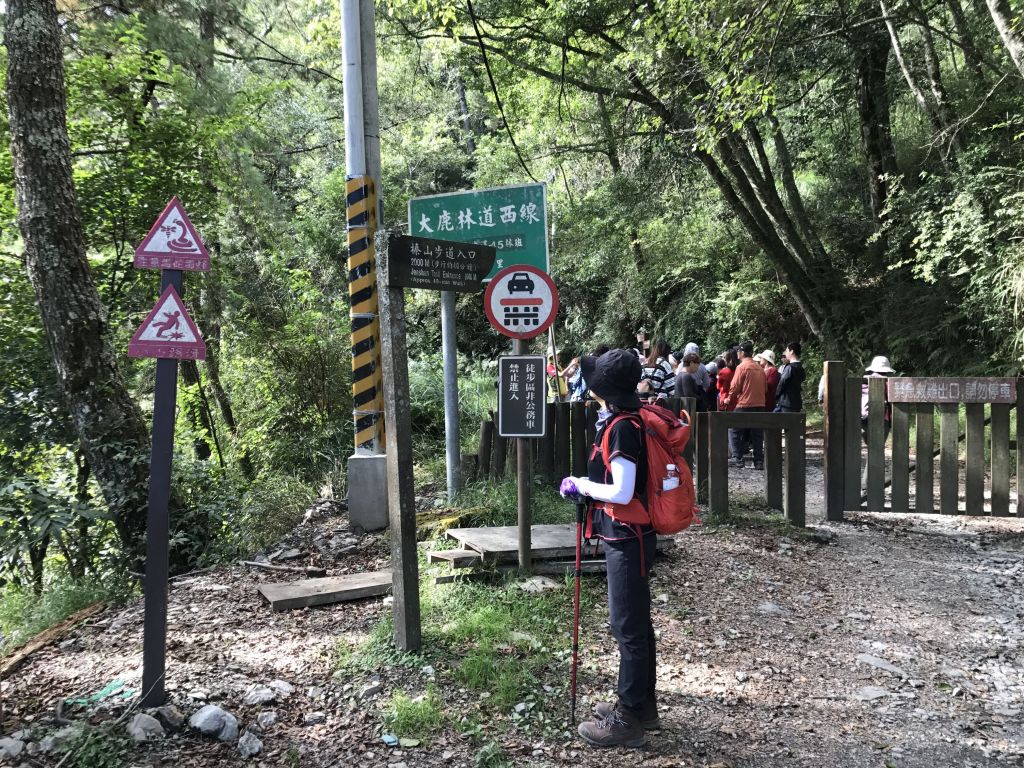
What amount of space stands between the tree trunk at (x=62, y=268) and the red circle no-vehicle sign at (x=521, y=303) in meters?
3.71

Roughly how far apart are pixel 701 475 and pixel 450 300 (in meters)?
3.36

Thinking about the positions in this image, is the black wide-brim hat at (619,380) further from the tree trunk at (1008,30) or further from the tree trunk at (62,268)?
the tree trunk at (1008,30)

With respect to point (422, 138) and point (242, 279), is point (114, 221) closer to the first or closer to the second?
point (242, 279)

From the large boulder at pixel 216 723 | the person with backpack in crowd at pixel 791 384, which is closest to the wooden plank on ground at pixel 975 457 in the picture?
the person with backpack in crowd at pixel 791 384

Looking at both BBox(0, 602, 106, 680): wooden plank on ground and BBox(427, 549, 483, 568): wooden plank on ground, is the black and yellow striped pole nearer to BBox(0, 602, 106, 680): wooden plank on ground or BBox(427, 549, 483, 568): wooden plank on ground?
BBox(427, 549, 483, 568): wooden plank on ground

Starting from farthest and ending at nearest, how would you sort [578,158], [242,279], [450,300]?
1. [578,158]
2. [242,279]
3. [450,300]

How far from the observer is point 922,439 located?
7.01 m

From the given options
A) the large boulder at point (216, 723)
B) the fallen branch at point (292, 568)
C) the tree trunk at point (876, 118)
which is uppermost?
the tree trunk at point (876, 118)

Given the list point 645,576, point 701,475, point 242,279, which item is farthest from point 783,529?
point 242,279

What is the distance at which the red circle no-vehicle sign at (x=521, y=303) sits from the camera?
5.56 m

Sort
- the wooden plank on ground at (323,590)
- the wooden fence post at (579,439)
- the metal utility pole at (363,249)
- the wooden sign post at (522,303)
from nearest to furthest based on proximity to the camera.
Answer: the wooden plank on ground at (323,590), the wooden sign post at (522,303), the metal utility pole at (363,249), the wooden fence post at (579,439)

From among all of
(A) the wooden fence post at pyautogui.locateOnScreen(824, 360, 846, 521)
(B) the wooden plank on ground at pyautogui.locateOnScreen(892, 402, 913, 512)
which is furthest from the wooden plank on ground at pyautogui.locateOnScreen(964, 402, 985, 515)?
(A) the wooden fence post at pyautogui.locateOnScreen(824, 360, 846, 521)

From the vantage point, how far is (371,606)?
17.1ft

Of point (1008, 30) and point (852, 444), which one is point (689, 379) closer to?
point (852, 444)
